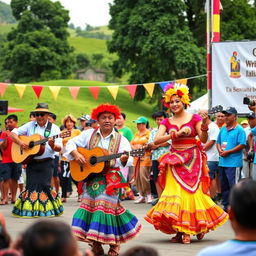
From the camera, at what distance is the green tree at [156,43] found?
4578 centimetres

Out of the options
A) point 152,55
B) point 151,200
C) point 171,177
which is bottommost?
point 151,200

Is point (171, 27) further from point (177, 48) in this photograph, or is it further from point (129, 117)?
point (129, 117)

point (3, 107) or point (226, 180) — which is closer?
point (226, 180)

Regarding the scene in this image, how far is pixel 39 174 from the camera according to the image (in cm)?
1282

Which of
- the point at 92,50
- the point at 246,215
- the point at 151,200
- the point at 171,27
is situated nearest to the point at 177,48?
the point at 171,27

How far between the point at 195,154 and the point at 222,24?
39.6 metres

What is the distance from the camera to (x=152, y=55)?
47.1 meters

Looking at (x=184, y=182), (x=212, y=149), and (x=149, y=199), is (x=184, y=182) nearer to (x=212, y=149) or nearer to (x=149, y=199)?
(x=212, y=149)

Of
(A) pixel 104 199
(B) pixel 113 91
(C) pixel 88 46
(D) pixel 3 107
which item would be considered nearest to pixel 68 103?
(B) pixel 113 91

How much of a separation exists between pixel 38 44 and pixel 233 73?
58925mm

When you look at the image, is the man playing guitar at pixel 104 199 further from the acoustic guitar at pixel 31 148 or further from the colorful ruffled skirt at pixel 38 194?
the colorful ruffled skirt at pixel 38 194

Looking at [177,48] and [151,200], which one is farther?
[177,48]

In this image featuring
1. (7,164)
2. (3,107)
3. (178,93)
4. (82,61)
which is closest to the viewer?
(178,93)

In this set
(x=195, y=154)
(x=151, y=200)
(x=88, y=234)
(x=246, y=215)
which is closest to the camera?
(x=246, y=215)
